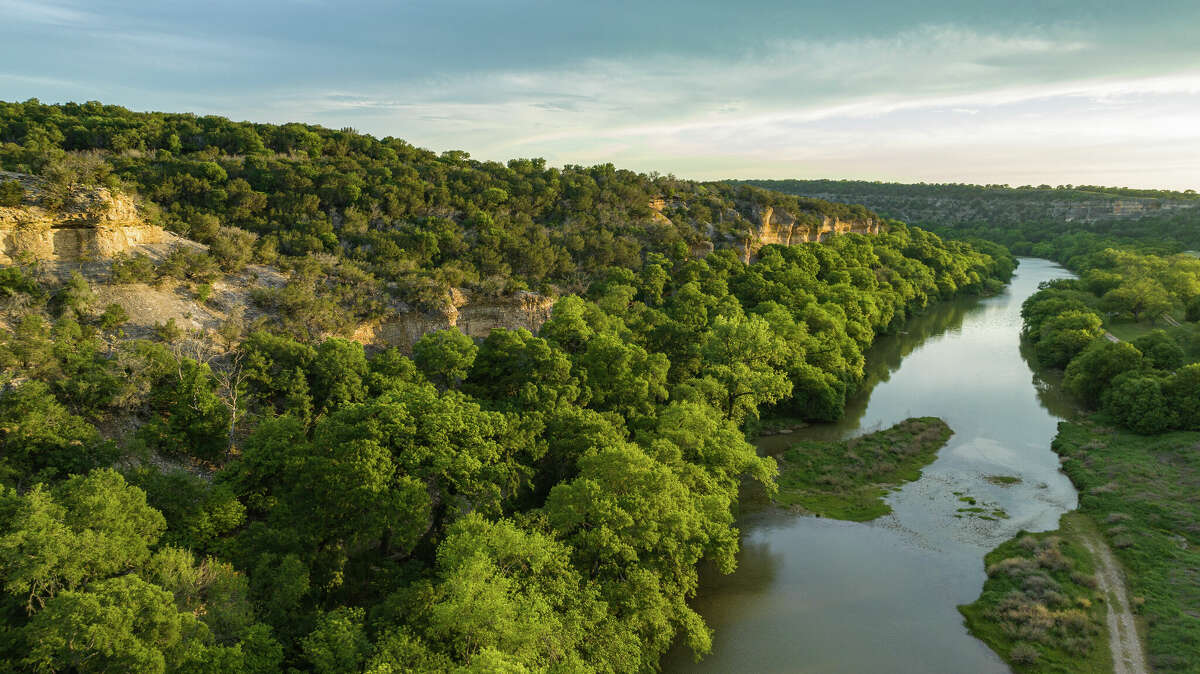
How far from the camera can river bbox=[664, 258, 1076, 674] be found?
2370 cm

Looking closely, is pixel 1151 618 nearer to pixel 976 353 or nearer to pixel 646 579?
pixel 646 579

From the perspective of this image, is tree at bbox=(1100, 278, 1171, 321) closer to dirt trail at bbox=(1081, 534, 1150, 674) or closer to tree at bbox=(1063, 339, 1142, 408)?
tree at bbox=(1063, 339, 1142, 408)

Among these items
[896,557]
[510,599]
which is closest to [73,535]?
[510,599]

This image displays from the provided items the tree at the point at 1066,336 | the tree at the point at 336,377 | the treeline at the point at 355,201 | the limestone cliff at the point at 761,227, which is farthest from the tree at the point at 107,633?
the tree at the point at 1066,336

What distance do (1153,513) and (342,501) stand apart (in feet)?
133

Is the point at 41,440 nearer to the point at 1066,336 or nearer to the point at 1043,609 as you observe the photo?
the point at 1043,609

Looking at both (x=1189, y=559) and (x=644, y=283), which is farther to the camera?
(x=644, y=283)

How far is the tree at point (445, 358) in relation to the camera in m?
30.5

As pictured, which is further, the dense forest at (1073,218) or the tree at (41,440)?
the dense forest at (1073,218)

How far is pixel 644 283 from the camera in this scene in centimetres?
6178

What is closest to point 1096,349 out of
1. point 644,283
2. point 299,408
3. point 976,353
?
point 976,353

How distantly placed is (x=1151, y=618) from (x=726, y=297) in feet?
135

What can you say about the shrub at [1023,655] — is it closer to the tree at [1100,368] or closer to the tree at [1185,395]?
the tree at [1185,395]

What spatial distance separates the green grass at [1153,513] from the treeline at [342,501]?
54.1 ft
